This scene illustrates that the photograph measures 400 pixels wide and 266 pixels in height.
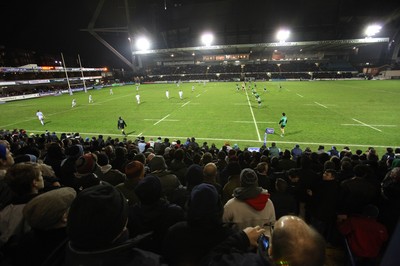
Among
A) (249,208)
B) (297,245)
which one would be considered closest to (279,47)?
(249,208)

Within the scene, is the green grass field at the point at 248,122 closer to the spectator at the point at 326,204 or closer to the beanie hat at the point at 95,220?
the spectator at the point at 326,204

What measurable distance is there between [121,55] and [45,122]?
64568 millimetres

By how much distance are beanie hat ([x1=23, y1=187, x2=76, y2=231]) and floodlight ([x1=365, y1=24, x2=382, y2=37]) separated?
7582 centimetres

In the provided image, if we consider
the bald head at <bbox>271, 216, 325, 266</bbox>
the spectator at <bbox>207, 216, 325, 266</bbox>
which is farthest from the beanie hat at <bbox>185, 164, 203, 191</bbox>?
the bald head at <bbox>271, 216, 325, 266</bbox>

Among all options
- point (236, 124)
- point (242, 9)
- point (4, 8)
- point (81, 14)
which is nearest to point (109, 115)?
point (236, 124)

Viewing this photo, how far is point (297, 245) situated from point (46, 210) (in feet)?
7.47

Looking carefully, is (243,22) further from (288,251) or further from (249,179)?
(288,251)

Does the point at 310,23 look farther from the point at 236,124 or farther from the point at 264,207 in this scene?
the point at 264,207

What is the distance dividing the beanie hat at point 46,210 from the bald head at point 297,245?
203 centimetres

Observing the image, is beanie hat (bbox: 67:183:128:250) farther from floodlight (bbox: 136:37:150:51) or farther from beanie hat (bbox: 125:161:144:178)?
floodlight (bbox: 136:37:150:51)

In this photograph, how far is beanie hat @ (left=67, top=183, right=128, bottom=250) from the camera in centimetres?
164

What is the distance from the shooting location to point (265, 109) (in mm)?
23250

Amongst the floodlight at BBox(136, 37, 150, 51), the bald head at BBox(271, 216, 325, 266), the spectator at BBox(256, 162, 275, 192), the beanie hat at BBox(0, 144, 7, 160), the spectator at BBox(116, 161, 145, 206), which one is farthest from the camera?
the floodlight at BBox(136, 37, 150, 51)

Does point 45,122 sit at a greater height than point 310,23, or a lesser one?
lesser
